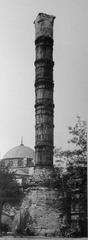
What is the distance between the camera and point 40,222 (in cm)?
1683

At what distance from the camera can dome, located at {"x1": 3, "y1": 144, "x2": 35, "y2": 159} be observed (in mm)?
36812

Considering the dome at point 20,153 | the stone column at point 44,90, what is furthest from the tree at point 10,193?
the dome at point 20,153

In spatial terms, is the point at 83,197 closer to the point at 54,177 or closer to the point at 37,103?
the point at 54,177

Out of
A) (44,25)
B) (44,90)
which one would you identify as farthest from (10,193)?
(44,25)

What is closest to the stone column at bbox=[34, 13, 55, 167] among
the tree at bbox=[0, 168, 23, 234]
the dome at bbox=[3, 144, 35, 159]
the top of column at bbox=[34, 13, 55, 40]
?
the top of column at bbox=[34, 13, 55, 40]

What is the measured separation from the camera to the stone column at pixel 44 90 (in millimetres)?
18109

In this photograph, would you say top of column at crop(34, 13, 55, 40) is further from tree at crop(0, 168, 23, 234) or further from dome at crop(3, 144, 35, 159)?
dome at crop(3, 144, 35, 159)

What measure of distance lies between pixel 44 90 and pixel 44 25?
126 inches

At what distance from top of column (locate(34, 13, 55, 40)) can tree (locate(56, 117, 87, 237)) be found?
5.93 meters

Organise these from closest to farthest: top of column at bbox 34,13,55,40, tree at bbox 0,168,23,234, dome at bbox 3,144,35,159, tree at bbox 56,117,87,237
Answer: tree at bbox 56,117,87,237, top of column at bbox 34,13,55,40, tree at bbox 0,168,23,234, dome at bbox 3,144,35,159

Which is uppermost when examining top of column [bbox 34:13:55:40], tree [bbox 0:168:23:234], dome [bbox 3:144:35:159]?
top of column [bbox 34:13:55:40]

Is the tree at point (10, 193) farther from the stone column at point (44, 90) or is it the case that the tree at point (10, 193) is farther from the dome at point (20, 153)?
the dome at point (20, 153)

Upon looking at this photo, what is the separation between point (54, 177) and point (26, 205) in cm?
225

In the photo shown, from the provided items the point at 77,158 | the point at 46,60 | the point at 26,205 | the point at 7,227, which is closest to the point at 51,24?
the point at 46,60
